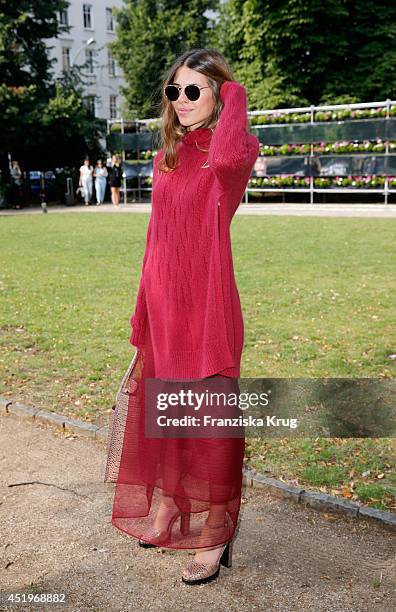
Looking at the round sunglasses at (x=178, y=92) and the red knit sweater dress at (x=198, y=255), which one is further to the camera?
the round sunglasses at (x=178, y=92)

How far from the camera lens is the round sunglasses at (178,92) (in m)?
2.94

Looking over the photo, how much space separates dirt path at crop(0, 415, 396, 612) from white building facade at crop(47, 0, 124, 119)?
199 feet

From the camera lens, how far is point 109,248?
15.2 meters

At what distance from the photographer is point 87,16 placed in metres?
62.8

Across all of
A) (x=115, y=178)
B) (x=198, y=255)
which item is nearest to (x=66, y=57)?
(x=115, y=178)

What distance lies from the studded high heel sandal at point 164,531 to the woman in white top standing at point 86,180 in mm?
28759

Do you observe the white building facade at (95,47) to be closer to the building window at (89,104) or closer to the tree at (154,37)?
the tree at (154,37)

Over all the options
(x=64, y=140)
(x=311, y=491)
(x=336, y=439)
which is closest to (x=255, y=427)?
(x=336, y=439)

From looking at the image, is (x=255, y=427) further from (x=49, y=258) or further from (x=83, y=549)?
(x=49, y=258)

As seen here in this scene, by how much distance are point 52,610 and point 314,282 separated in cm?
783

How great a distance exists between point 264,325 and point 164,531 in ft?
15.4

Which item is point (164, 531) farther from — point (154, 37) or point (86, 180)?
point (154, 37)

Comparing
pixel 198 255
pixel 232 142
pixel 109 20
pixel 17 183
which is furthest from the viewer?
pixel 109 20

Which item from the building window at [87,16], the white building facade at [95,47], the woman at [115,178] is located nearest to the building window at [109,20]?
the white building facade at [95,47]
